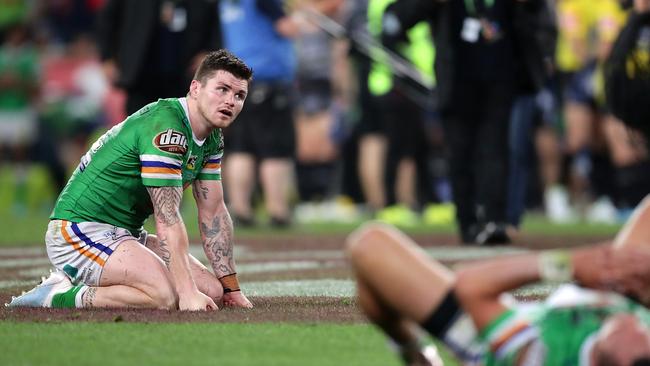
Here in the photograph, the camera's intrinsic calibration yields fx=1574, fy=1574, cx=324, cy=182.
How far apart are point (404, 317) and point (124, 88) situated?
987 cm

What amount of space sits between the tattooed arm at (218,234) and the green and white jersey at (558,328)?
3117 millimetres

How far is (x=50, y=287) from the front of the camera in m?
7.59

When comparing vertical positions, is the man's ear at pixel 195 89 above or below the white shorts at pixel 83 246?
above

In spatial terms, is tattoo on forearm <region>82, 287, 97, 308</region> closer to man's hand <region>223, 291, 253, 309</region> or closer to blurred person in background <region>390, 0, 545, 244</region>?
man's hand <region>223, 291, 253, 309</region>

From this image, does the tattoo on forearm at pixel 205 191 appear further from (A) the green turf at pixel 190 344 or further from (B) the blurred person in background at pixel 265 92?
(B) the blurred person in background at pixel 265 92

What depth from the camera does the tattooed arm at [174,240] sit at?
723cm

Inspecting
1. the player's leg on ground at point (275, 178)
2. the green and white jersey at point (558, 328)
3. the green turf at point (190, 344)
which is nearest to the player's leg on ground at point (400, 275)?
the green and white jersey at point (558, 328)

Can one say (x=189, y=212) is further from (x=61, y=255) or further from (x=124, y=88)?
(x=61, y=255)

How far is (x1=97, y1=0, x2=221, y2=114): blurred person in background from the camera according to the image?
14.4 meters

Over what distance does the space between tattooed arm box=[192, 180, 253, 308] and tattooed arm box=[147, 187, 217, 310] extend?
16.1 inches

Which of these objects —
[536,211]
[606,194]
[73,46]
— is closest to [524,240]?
Result: [606,194]

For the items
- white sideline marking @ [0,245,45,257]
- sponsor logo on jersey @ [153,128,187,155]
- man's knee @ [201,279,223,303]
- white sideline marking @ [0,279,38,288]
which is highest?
sponsor logo on jersey @ [153,128,187,155]

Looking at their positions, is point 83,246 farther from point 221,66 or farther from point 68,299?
point 221,66

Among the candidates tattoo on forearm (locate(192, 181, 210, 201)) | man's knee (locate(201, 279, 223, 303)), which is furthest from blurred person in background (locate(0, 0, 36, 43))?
man's knee (locate(201, 279, 223, 303))
